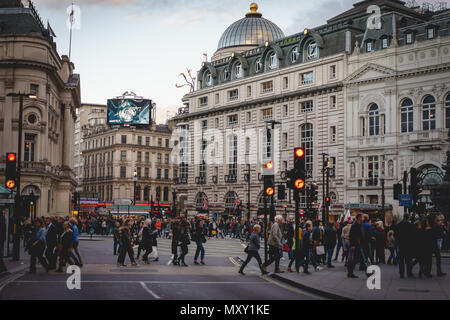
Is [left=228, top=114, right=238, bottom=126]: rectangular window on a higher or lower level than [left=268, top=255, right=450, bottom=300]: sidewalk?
higher

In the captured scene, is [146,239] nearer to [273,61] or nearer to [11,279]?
[11,279]

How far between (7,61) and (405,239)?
4499 cm

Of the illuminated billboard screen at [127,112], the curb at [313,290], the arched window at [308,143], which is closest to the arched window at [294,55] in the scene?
the arched window at [308,143]

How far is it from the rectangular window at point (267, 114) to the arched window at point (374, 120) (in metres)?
15.6

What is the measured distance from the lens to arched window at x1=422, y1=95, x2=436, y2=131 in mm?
59250

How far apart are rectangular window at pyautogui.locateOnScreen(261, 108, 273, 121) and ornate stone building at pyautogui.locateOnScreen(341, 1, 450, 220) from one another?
13.1 metres

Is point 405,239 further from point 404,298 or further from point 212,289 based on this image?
point 212,289

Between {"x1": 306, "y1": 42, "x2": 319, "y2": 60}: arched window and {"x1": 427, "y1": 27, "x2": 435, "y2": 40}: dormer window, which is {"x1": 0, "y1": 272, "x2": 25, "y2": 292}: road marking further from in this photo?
{"x1": 306, "y1": 42, "x2": 319, "y2": 60}: arched window

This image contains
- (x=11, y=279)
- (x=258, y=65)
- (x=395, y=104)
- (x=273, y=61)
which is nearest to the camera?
(x=11, y=279)

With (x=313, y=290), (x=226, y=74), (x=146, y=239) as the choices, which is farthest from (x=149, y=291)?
(x=226, y=74)

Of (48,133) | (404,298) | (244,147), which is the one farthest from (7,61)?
(404,298)

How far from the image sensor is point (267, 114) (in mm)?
78375

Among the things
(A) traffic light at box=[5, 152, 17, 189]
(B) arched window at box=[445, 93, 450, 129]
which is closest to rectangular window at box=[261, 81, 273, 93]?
(B) arched window at box=[445, 93, 450, 129]

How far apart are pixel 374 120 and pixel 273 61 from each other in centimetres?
1873
